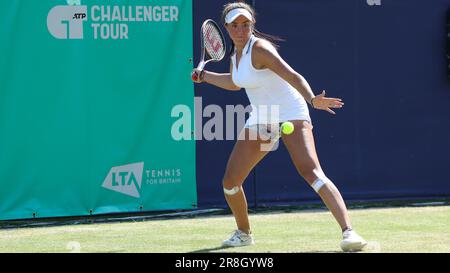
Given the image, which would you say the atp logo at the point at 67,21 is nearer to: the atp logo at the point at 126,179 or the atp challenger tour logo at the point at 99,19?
the atp challenger tour logo at the point at 99,19

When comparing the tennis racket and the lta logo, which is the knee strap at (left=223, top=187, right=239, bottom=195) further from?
the lta logo

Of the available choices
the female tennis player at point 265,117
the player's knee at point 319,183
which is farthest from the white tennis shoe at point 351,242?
the player's knee at point 319,183

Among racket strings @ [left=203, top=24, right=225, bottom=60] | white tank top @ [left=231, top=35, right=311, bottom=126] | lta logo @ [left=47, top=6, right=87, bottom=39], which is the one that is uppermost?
lta logo @ [left=47, top=6, right=87, bottom=39]

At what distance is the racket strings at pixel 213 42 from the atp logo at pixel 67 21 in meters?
1.95

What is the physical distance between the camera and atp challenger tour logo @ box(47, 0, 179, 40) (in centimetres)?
941

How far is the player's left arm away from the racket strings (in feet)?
3.87

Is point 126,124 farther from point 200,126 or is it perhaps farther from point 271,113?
point 271,113

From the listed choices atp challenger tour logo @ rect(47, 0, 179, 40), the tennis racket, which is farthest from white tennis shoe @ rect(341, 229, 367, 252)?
atp challenger tour logo @ rect(47, 0, 179, 40)

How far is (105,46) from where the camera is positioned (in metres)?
9.61

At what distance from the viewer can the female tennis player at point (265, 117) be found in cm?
661

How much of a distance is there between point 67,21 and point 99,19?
0.33 m

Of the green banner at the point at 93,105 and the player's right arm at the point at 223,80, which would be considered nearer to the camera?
the player's right arm at the point at 223,80

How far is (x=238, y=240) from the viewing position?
7.20 metres
